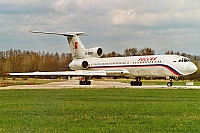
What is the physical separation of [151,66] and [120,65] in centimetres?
598

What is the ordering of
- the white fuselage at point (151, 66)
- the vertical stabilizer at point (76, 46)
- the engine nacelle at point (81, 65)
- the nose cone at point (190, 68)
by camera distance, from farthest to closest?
1. the vertical stabilizer at point (76, 46)
2. the engine nacelle at point (81, 65)
3. the white fuselage at point (151, 66)
4. the nose cone at point (190, 68)

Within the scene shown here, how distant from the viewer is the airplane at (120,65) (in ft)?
176

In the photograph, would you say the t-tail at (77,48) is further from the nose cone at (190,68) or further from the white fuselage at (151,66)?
the nose cone at (190,68)

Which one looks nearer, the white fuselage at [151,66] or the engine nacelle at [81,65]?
the white fuselage at [151,66]

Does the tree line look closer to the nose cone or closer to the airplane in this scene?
the airplane

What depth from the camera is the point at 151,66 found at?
55281mm

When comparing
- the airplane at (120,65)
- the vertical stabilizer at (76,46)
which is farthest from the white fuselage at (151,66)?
the vertical stabilizer at (76,46)

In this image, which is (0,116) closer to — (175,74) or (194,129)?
(194,129)

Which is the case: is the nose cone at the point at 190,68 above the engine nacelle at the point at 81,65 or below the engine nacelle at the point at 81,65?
below

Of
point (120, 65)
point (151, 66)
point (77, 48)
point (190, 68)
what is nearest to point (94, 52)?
point (77, 48)

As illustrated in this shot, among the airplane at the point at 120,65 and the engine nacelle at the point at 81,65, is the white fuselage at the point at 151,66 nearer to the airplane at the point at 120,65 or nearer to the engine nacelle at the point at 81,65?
the airplane at the point at 120,65

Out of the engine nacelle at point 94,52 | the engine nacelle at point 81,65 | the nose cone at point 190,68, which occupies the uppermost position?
the engine nacelle at point 94,52

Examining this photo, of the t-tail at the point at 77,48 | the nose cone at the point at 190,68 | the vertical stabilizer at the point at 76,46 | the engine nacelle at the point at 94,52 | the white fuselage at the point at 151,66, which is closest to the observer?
the nose cone at the point at 190,68

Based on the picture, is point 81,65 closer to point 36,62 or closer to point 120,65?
point 120,65
